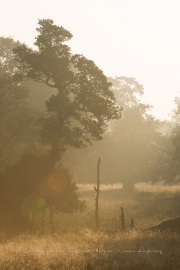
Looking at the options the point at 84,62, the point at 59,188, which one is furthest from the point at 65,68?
the point at 59,188

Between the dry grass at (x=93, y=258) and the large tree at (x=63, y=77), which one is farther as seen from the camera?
the large tree at (x=63, y=77)

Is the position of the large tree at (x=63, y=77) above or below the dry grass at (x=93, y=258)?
above

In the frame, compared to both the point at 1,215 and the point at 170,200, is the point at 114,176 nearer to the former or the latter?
the point at 170,200

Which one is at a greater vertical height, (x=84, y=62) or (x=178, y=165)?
(x=84, y=62)

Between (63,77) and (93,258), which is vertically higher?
(63,77)

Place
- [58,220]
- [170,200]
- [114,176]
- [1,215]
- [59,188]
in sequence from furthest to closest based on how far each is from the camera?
[114,176]
[170,200]
[58,220]
[59,188]
[1,215]

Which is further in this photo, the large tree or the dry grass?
the large tree

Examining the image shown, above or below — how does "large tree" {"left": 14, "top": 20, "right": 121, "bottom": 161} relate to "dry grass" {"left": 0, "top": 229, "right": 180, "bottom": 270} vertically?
above

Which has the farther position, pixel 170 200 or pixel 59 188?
pixel 170 200

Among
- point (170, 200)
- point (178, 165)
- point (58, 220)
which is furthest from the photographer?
point (178, 165)

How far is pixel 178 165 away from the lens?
5709cm

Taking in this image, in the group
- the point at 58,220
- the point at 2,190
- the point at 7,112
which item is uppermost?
the point at 7,112

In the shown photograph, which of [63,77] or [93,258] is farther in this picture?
[63,77]

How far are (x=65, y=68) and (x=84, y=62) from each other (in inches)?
66.7
